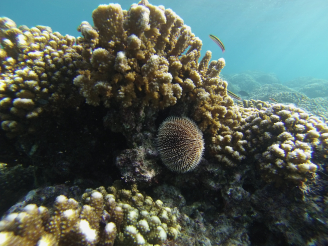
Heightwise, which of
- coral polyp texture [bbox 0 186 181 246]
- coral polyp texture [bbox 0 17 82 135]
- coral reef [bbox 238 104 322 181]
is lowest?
coral polyp texture [bbox 0 186 181 246]

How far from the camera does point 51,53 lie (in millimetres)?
2727

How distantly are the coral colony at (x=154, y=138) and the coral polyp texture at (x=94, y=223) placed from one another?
0.02 m

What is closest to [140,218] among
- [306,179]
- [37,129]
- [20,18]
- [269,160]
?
[37,129]

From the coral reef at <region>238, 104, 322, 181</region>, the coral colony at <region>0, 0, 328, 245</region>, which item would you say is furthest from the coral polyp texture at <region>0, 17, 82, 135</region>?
the coral reef at <region>238, 104, 322, 181</region>

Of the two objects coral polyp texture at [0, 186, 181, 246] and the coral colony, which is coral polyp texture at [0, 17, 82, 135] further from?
coral polyp texture at [0, 186, 181, 246]

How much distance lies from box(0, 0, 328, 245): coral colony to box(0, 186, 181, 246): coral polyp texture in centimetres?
2

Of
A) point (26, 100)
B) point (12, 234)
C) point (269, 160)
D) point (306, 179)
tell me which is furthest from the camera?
point (269, 160)

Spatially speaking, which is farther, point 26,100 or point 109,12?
point 26,100

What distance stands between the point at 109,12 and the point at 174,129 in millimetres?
1957

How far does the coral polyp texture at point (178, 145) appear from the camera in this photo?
2.49 meters

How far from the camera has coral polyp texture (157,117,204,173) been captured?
98.0 inches

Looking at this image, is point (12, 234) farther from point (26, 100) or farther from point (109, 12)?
point (109, 12)

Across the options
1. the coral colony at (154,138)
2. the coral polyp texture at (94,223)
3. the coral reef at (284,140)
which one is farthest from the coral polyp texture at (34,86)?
the coral reef at (284,140)

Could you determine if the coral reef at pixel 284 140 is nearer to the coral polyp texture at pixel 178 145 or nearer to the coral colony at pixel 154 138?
the coral colony at pixel 154 138
